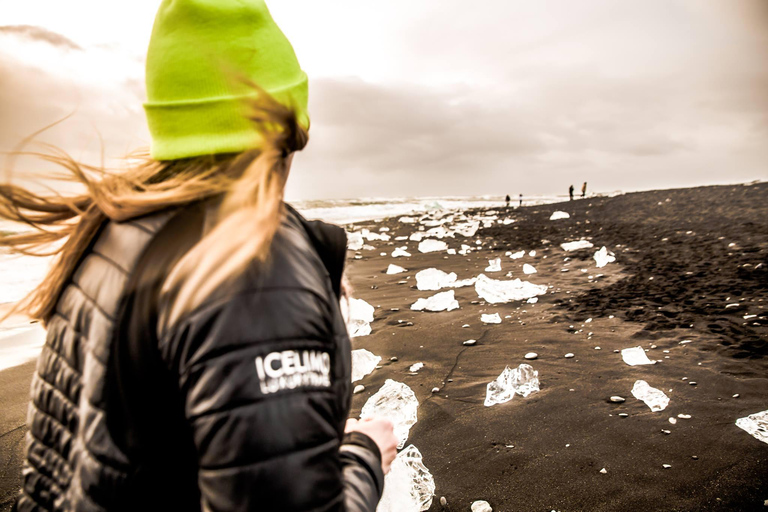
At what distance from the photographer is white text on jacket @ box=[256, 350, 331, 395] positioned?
0.62m

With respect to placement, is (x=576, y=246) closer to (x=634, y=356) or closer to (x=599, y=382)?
(x=634, y=356)

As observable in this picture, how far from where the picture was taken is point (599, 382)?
3326mm

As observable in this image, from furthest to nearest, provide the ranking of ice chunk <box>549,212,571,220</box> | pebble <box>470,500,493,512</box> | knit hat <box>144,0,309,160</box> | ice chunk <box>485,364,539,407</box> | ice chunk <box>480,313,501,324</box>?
ice chunk <box>549,212,571,220</box> < ice chunk <box>480,313,501,324</box> < ice chunk <box>485,364,539,407</box> < pebble <box>470,500,493,512</box> < knit hat <box>144,0,309,160</box>

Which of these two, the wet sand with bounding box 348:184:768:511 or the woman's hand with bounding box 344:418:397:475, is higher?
the woman's hand with bounding box 344:418:397:475

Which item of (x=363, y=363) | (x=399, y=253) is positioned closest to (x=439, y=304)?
(x=363, y=363)

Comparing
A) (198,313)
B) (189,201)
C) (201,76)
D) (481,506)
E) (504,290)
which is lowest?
(481,506)

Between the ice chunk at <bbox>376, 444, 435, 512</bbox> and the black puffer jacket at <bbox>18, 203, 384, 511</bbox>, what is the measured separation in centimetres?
159

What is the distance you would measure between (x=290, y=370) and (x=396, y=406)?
2704 millimetres

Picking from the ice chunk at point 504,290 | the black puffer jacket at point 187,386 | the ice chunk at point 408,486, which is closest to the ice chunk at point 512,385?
the ice chunk at point 408,486

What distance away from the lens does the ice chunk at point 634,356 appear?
3557mm

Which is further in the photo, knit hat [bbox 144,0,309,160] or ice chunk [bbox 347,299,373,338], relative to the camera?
ice chunk [bbox 347,299,373,338]

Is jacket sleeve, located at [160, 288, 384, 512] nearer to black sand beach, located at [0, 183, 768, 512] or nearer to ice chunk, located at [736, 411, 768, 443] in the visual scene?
black sand beach, located at [0, 183, 768, 512]

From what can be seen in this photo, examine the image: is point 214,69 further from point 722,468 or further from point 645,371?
point 645,371

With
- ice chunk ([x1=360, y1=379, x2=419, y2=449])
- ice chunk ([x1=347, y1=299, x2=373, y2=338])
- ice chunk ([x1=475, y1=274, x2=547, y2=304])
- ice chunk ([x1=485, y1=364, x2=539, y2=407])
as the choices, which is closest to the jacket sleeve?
ice chunk ([x1=360, y1=379, x2=419, y2=449])
